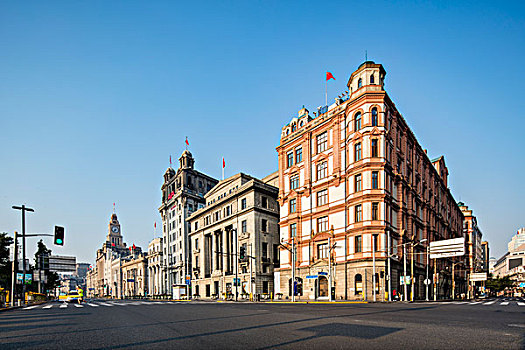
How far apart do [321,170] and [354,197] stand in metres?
8.79

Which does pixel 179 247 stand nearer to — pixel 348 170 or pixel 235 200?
pixel 235 200

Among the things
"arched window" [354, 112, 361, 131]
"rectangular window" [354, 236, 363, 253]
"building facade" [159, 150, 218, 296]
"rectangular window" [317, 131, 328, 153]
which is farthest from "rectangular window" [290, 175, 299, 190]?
"building facade" [159, 150, 218, 296]

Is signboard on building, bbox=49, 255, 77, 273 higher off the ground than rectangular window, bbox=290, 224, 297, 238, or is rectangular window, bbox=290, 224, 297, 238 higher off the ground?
rectangular window, bbox=290, 224, 297, 238

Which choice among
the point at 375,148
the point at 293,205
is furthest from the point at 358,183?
the point at 293,205

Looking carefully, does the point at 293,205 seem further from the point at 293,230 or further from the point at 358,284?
the point at 358,284

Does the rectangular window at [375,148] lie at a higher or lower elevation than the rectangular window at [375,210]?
higher

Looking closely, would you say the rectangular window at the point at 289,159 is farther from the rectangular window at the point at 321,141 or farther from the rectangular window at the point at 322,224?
the rectangular window at the point at 322,224

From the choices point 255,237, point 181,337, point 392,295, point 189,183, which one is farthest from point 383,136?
point 189,183

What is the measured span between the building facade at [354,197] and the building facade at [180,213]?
48340 mm

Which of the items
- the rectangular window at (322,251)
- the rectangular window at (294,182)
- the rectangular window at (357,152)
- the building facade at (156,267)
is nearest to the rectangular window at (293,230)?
the rectangular window at (322,251)

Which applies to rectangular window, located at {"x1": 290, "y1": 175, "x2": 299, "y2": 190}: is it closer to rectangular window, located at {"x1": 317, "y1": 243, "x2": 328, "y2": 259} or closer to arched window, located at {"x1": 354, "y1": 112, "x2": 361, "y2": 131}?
rectangular window, located at {"x1": 317, "y1": 243, "x2": 328, "y2": 259}

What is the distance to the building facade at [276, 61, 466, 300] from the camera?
45594 millimetres

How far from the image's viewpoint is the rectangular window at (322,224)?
174 feet

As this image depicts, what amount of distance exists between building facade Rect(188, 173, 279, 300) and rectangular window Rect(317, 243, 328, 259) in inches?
440
